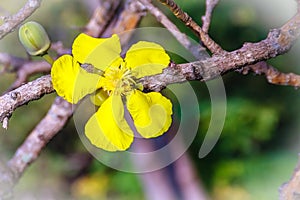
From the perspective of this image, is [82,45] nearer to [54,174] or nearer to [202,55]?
[202,55]

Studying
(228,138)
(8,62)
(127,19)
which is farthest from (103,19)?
(228,138)

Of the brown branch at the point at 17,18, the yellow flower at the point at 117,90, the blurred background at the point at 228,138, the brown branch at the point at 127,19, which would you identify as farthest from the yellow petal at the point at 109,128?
the blurred background at the point at 228,138

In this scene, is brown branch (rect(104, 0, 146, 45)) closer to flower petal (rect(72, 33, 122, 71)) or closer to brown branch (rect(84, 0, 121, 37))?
brown branch (rect(84, 0, 121, 37))

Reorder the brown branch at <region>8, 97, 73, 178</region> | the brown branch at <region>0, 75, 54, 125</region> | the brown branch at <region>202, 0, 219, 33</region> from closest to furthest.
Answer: the brown branch at <region>0, 75, 54, 125</region> → the brown branch at <region>202, 0, 219, 33</region> → the brown branch at <region>8, 97, 73, 178</region>

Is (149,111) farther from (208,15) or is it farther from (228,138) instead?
(228,138)

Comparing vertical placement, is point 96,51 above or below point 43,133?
above

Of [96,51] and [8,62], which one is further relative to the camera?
[8,62]

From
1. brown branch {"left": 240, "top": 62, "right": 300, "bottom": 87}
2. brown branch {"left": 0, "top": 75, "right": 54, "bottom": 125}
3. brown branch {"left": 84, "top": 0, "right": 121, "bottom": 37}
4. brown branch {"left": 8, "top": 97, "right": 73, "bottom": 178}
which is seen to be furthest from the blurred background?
brown branch {"left": 0, "top": 75, "right": 54, "bottom": 125}
